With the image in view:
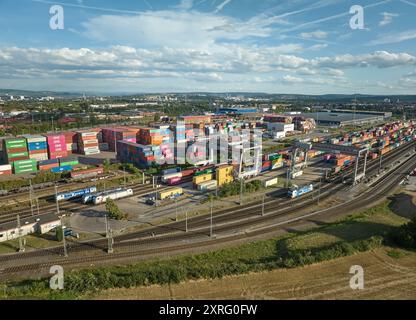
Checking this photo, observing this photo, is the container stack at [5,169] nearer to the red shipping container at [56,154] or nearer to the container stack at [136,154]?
the red shipping container at [56,154]

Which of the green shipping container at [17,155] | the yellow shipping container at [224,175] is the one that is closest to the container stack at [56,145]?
the green shipping container at [17,155]

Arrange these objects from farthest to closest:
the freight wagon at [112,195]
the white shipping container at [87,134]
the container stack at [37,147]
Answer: the white shipping container at [87,134] < the container stack at [37,147] < the freight wagon at [112,195]

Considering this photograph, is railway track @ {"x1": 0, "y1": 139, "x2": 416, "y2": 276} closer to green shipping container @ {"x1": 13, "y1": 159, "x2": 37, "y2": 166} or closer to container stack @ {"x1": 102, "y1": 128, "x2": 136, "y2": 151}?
green shipping container @ {"x1": 13, "y1": 159, "x2": 37, "y2": 166}

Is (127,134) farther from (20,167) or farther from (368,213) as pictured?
(368,213)

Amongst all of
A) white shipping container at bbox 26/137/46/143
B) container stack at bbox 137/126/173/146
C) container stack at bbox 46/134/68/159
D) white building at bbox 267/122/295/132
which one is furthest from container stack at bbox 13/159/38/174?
white building at bbox 267/122/295/132

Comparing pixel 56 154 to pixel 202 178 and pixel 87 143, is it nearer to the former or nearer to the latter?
pixel 87 143
